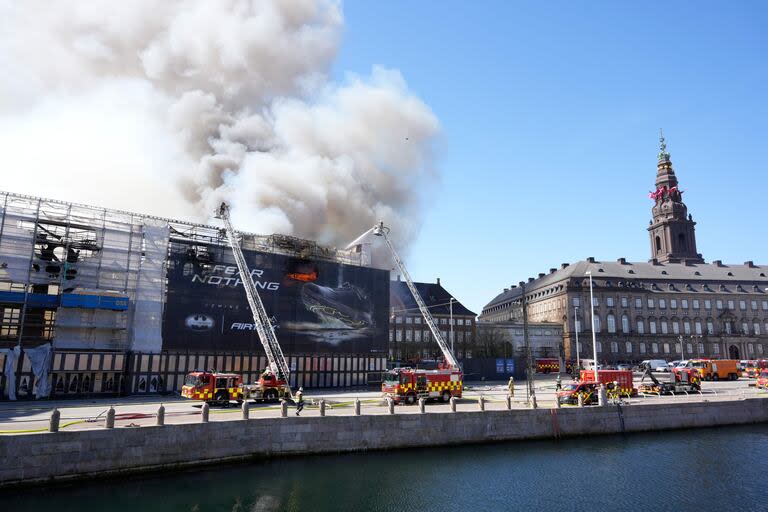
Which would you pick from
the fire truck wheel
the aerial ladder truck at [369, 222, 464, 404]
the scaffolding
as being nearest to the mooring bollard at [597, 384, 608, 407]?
the aerial ladder truck at [369, 222, 464, 404]

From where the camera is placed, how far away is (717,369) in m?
62.0

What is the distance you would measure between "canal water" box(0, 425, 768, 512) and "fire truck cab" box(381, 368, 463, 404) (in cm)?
852

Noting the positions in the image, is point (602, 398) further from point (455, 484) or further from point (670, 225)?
point (670, 225)

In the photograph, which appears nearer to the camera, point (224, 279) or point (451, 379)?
point (451, 379)

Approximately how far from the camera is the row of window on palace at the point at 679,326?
103 m

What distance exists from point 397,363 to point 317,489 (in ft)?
189

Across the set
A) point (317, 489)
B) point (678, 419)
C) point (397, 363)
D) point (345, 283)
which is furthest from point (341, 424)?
point (397, 363)

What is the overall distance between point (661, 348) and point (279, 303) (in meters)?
84.3

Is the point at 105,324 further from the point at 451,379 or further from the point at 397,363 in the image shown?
the point at 397,363

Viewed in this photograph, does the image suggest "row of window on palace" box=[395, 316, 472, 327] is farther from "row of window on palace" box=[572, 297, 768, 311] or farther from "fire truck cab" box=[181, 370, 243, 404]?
"fire truck cab" box=[181, 370, 243, 404]

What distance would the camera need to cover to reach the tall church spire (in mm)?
120000

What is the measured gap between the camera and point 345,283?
183 feet

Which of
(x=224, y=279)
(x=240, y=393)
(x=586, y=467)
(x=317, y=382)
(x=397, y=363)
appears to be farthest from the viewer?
(x=397, y=363)

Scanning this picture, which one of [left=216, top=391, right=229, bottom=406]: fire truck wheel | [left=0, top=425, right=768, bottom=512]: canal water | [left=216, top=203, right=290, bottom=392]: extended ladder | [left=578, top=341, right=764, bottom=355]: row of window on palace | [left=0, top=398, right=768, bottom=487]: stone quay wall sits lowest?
[left=0, top=425, right=768, bottom=512]: canal water
